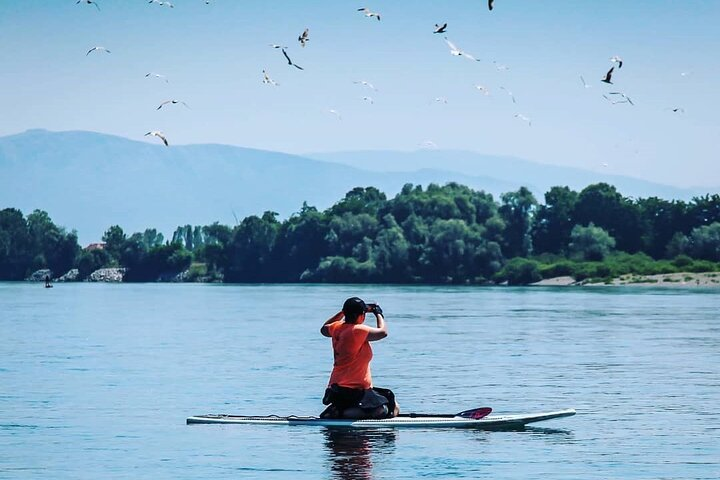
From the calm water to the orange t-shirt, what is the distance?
3.74 feet

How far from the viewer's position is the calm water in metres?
23.5

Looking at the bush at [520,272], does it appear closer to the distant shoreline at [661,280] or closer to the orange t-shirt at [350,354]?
the distant shoreline at [661,280]

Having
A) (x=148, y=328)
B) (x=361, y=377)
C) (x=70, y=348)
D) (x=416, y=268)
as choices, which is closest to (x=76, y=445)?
(x=361, y=377)

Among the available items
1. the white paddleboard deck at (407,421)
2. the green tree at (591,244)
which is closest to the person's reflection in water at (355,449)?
the white paddleboard deck at (407,421)

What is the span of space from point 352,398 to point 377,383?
40.8ft

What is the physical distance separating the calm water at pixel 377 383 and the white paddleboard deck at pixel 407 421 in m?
0.22

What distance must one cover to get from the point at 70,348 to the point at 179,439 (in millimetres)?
28493

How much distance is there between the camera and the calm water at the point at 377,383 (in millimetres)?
23547

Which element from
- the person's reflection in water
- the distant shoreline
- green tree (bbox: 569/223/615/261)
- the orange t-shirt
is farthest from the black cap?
green tree (bbox: 569/223/615/261)

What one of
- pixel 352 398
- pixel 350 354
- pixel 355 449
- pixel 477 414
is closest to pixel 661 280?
pixel 477 414

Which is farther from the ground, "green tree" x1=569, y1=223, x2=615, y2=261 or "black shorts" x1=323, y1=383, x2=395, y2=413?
"green tree" x1=569, y1=223, x2=615, y2=261

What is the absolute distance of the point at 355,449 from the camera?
24562mm

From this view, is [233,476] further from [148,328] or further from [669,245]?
[669,245]

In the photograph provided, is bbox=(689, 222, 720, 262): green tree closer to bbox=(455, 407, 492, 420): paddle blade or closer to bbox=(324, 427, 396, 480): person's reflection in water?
bbox=(455, 407, 492, 420): paddle blade
